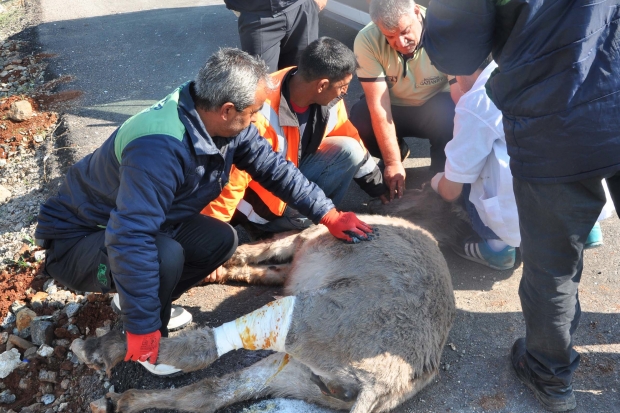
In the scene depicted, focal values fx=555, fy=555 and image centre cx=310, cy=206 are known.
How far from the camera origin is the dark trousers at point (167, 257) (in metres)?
3.06

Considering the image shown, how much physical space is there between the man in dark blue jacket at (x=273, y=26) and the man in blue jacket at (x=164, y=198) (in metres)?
1.82

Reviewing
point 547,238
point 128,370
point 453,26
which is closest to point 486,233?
point 547,238

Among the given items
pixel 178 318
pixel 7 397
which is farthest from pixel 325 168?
pixel 7 397

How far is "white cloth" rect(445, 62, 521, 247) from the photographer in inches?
137

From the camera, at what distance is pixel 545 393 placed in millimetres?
3098

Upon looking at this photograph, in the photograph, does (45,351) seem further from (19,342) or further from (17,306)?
(17,306)

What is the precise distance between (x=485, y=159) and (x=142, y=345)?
7.83ft

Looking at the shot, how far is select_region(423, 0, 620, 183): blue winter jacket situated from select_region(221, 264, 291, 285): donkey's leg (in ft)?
6.92

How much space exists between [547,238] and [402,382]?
3.47 ft

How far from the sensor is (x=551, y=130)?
243 centimetres

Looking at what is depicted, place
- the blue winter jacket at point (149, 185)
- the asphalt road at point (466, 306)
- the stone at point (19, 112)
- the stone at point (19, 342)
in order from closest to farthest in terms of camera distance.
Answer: the blue winter jacket at point (149, 185)
the asphalt road at point (466, 306)
the stone at point (19, 342)
the stone at point (19, 112)

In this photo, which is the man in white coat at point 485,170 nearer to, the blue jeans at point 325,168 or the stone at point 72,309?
the blue jeans at point 325,168

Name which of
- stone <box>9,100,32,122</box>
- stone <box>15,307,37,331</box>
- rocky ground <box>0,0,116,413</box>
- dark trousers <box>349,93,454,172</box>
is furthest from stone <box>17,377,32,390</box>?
stone <box>9,100,32,122</box>

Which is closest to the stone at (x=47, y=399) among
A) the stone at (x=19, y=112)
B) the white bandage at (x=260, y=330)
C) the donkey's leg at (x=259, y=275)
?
the white bandage at (x=260, y=330)
